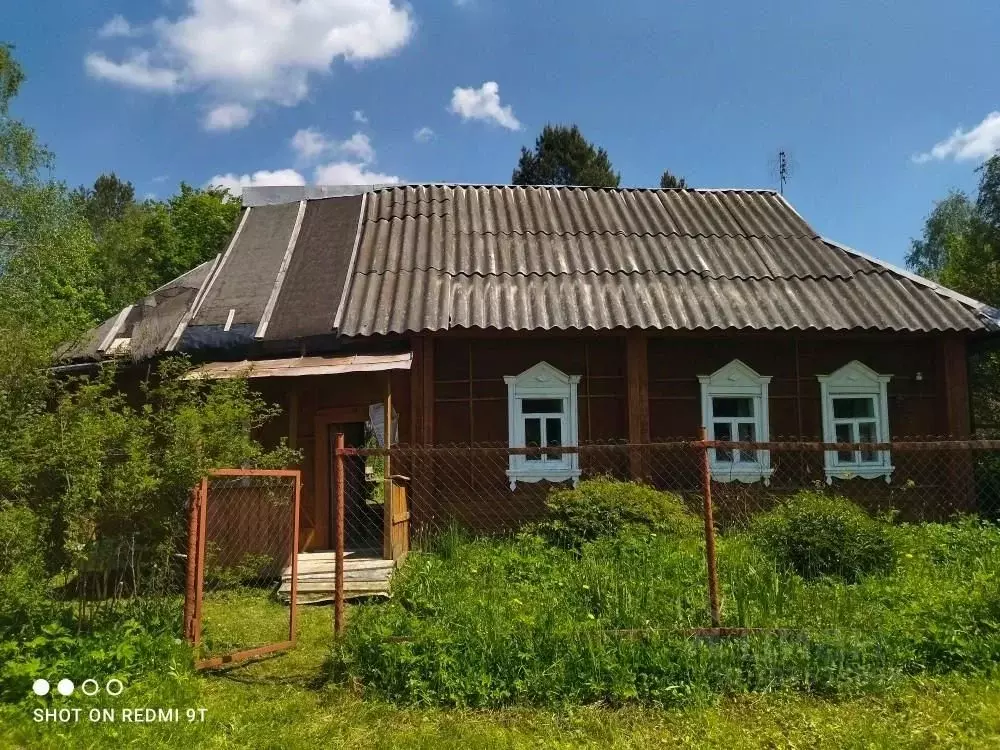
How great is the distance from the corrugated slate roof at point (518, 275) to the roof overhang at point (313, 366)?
1.71ft

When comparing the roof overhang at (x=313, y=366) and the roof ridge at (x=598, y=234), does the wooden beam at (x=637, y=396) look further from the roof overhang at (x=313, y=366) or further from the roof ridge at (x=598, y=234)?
the roof overhang at (x=313, y=366)

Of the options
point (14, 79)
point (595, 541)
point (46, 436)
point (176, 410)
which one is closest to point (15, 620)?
point (46, 436)

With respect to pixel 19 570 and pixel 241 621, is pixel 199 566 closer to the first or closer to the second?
pixel 19 570

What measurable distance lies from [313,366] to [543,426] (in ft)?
12.0

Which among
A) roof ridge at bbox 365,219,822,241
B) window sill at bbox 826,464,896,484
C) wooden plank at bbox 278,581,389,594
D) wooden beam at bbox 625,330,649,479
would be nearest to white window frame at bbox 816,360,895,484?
window sill at bbox 826,464,896,484

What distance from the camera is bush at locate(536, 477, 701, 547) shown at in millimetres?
8203

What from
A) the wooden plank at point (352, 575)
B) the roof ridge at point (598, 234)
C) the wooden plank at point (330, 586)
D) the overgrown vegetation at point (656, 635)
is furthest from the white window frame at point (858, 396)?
the wooden plank at point (330, 586)

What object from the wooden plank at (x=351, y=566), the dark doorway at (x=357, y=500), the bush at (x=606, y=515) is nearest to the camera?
the wooden plank at (x=351, y=566)

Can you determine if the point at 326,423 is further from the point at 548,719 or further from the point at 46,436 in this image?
the point at 548,719

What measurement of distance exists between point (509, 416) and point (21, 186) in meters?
16.5

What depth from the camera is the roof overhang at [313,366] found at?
30.5 ft

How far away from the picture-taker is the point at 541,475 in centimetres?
1085

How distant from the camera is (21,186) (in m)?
19.0

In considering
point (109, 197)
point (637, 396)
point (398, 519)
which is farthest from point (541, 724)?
point (109, 197)
